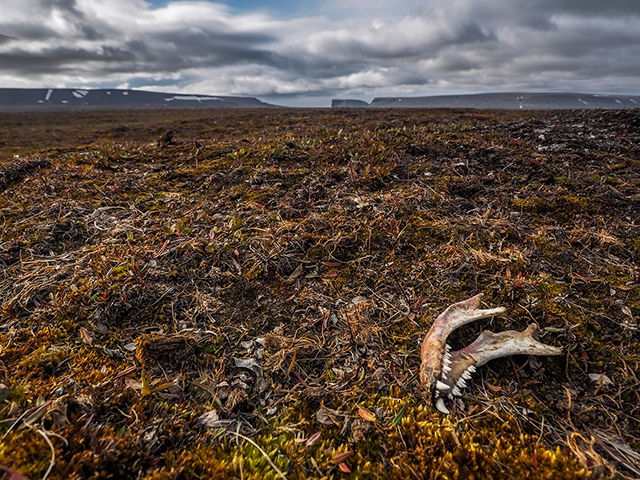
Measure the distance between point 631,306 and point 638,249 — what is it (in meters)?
1.37

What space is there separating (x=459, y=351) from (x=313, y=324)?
1.44 meters

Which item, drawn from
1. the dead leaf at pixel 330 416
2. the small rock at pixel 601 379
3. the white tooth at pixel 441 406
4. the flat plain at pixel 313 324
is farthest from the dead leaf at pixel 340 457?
the small rock at pixel 601 379

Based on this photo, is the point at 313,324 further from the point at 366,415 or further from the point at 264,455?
the point at 264,455

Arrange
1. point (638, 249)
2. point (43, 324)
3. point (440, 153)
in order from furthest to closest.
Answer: point (440, 153) < point (638, 249) < point (43, 324)

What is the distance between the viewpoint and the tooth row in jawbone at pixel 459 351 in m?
2.27

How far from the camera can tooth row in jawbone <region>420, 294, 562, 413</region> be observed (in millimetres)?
2271

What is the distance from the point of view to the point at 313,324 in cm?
301

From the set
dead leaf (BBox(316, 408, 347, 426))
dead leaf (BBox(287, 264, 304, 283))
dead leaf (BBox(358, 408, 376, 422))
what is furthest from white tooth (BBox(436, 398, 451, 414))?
dead leaf (BBox(287, 264, 304, 283))

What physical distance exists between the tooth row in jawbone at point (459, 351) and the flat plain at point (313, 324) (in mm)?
110

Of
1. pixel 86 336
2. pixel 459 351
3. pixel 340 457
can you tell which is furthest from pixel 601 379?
pixel 86 336

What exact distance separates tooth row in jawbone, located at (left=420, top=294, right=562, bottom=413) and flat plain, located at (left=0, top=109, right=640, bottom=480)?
0.36 feet

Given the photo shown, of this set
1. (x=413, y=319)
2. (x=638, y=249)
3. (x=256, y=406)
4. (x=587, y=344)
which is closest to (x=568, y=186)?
(x=638, y=249)

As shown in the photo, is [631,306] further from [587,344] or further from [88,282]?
[88,282]

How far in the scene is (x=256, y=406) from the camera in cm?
230
